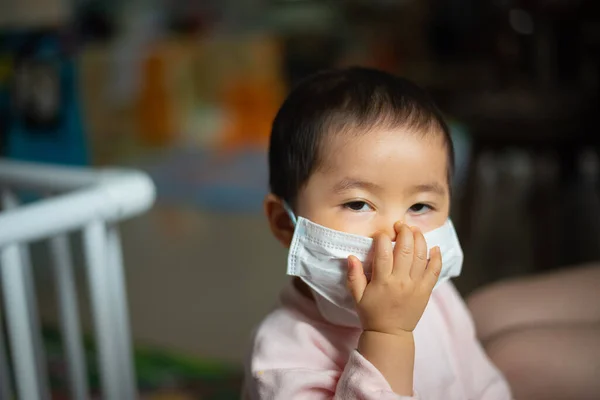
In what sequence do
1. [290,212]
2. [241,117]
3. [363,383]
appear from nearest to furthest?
[363,383] < [290,212] < [241,117]

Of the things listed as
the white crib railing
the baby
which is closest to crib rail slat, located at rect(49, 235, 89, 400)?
the white crib railing

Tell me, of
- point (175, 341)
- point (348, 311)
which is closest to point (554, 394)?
point (348, 311)

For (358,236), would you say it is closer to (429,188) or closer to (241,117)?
(429,188)

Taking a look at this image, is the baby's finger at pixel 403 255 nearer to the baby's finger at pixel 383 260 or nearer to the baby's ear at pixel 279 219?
the baby's finger at pixel 383 260

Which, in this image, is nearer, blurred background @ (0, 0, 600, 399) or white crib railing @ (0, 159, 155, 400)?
white crib railing @ (0, 159, 155, 400)

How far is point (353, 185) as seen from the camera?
0.70 metres

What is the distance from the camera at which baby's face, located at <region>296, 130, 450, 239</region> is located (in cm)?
70

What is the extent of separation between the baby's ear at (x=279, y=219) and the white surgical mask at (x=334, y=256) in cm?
5

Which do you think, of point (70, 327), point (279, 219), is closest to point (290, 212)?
point (279, 219)

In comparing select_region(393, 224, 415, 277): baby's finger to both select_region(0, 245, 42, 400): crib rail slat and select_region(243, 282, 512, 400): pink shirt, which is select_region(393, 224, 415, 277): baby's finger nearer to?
select_region(243, 282, 512, 400): pink shirt

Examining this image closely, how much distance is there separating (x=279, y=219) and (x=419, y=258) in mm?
190

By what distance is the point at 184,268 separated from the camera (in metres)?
2.45

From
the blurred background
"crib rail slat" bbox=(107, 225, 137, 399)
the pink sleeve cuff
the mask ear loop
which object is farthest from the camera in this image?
the blurred background

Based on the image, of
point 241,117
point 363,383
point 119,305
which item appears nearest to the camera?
point 363,383
